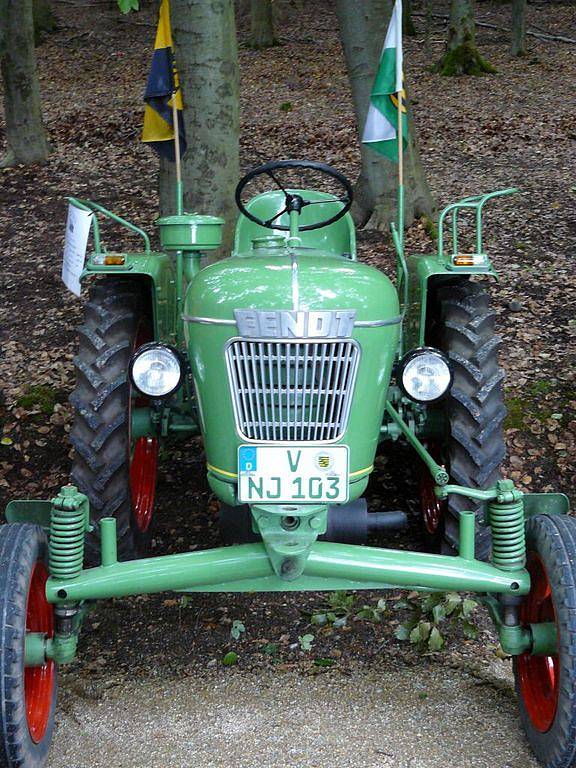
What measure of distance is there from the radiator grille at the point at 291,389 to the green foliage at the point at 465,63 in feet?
46.0

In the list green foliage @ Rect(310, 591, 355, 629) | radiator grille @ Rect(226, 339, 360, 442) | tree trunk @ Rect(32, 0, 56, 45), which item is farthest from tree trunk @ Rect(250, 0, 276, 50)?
radiator grille @ Rect(226, 339, 360, 442)

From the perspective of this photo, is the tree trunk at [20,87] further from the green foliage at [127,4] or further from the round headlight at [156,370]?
the round headlight at [156,370]

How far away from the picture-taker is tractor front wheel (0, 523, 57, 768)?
104 inches

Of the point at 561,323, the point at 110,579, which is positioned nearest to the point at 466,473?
the point at 110,579

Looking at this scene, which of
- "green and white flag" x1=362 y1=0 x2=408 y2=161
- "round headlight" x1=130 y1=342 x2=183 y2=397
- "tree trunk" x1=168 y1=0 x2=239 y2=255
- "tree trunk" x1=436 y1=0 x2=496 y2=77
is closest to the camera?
"round headlight" x1=130 y1=342 x2=183 y2=397

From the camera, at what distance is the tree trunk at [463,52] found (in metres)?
15.5

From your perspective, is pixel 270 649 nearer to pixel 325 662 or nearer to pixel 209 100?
pixel 325 662

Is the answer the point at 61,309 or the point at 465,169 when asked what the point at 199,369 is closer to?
the point at 61,309

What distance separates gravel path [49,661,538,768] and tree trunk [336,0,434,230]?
5.42 metres

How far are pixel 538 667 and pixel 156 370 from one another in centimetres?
173

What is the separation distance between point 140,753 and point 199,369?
132 centimetres

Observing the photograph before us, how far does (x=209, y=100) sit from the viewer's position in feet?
Answer: 18.6

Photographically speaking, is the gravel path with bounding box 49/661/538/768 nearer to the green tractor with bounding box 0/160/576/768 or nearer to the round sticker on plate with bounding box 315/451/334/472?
the green tractor with bounding box 0/160/576/768

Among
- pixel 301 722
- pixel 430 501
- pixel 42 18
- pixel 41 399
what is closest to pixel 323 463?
pixel 301 722
